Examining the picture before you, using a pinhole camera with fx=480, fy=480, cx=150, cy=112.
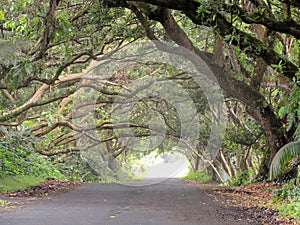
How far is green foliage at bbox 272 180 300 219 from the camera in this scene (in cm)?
752

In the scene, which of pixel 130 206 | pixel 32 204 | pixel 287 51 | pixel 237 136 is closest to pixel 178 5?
pixel 130 206

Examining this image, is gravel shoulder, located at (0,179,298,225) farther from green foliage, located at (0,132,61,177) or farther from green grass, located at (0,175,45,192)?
green foliage, located at (0,132,61,177)

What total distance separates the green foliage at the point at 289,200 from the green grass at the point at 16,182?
21.1 feet

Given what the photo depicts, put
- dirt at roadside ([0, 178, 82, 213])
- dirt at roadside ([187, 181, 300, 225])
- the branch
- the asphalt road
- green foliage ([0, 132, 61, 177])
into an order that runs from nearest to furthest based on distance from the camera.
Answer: the asphalt road, dirt at roadside ([187, 181, 300, 225]), the branch, dirt at roadside ([0, 178, 82, 213]), green foliage ([0, 132, 61, 177])

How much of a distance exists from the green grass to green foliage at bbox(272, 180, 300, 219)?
21.1 feet

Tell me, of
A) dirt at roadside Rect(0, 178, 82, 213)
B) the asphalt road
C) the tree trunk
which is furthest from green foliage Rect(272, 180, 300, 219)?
dirt at roadside Rect(0, 178, 82, 213)

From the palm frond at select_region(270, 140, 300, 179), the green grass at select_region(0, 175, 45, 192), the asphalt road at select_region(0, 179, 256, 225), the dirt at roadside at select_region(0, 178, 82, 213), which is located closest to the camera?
the asphalt road at select_region(0, 179, 256, 225)

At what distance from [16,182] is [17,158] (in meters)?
2.74

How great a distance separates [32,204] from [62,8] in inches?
192

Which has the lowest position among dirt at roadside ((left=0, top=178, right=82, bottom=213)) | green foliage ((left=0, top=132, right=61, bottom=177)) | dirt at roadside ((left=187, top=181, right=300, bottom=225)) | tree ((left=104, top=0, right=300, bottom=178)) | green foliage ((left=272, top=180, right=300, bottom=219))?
dirt at roadside ((left=187, top=181, right=300, bottom=225))

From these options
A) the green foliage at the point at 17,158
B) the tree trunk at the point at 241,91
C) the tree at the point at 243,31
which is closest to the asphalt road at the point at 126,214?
the tree at the point at 243,31

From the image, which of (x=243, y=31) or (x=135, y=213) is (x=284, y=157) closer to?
(x=243, y=31)

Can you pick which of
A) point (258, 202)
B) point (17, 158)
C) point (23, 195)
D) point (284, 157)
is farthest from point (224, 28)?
point (17, 158)

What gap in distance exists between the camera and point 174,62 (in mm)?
17172
